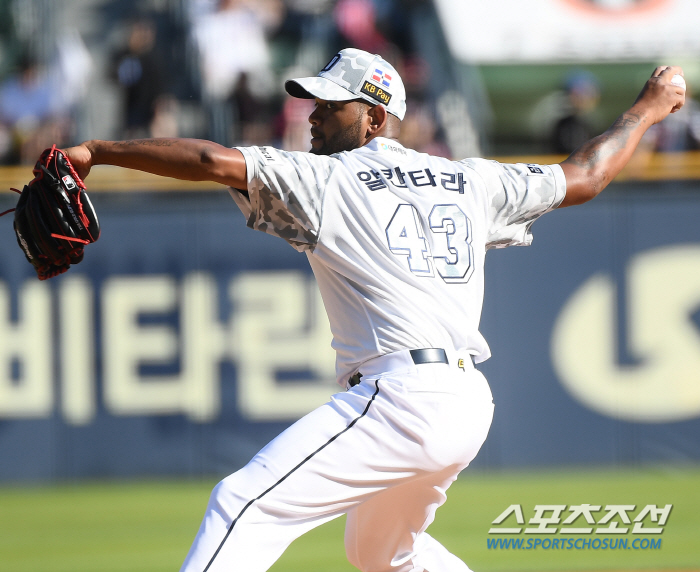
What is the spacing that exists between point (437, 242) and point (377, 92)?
608mm

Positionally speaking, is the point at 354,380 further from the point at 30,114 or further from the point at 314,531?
the point at 30,114

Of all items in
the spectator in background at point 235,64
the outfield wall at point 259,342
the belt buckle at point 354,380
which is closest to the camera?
the belt buckle at point 354,380

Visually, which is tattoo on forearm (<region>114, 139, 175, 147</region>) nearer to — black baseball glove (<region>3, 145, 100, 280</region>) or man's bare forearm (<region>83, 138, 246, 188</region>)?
man's bare forearm (<region>83, 138, 246, 188</region>)

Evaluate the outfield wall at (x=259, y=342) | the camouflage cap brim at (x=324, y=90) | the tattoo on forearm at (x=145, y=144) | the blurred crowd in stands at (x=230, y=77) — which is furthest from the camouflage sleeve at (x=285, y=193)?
the blurred crowd in stands at (x=230, y=77)

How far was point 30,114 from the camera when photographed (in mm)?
9016

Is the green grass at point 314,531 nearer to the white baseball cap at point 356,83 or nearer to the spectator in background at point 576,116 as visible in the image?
the white baseball cap at point 356,83

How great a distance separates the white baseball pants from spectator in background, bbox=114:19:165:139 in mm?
6412

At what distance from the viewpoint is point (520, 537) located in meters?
5.50

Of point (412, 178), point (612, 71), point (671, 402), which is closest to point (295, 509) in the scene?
point (412, 178)

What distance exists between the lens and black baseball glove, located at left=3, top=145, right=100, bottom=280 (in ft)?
9.78

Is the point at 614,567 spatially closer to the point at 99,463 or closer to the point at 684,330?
the point at 684,330

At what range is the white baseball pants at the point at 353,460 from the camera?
107 inches

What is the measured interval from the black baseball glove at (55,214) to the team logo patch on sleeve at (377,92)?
38.7 inches

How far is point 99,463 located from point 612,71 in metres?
6.41
